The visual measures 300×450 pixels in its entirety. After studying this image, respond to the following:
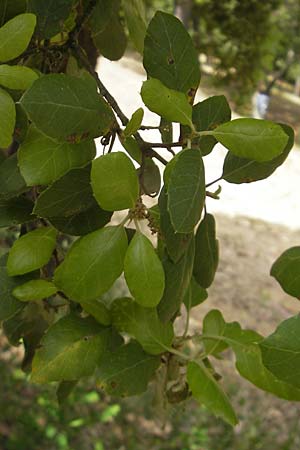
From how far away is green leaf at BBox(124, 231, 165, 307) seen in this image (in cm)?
60

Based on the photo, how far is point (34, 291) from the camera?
2.30ft

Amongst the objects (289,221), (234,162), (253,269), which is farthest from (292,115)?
(234,162)

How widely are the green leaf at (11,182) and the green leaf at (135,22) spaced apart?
10.5 inches

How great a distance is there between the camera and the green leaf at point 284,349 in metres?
0.54

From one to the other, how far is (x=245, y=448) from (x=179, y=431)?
1.04 feet

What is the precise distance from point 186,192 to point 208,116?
0.45ft

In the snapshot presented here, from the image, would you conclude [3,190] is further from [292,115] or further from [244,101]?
[292,115]

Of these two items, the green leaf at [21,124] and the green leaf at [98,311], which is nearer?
the green leaf at [21,124]

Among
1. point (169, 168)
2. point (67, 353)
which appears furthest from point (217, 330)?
point (169, 168)

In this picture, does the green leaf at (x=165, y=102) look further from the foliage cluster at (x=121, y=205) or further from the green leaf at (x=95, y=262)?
the green leaf at (x=95, y=262)

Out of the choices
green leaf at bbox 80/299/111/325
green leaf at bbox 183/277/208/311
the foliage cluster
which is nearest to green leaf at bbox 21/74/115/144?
the foliage cluster

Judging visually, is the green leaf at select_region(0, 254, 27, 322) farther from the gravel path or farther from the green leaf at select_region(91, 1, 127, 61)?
the gravel path

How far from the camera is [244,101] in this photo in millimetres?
10055

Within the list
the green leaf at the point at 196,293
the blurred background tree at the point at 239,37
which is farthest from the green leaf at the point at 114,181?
the blurred background tree at the point at 239,37
